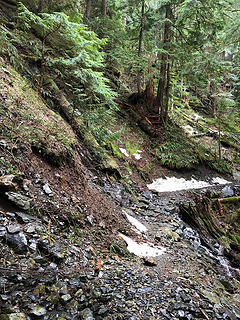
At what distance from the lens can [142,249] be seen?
4.45 m

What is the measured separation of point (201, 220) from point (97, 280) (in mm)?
5312

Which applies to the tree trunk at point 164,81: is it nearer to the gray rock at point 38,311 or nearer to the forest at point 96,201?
the forest at point 96,201

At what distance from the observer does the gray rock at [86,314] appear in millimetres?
2096

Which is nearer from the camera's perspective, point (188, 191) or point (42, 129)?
point (42, 129)

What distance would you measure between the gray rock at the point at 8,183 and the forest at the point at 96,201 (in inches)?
0.7

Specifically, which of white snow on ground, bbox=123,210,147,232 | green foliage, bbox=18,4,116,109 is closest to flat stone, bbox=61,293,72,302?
white snow on ground, bbox=123,210,147,232

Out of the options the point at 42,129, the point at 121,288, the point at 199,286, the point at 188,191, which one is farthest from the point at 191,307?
the point at 188,191

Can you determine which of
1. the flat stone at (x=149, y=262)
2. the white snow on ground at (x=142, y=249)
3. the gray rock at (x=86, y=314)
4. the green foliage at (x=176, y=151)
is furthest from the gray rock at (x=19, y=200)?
the green foliage at (x=176, y=151)

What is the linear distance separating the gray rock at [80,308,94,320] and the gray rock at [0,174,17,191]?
1799mm

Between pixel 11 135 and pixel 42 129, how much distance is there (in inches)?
39.5

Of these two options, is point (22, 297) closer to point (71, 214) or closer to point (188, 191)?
point (71, 214)

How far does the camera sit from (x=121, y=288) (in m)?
2.82

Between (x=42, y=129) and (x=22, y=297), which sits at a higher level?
(x=42, y=129)

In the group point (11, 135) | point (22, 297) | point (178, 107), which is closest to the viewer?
point (22, 297)
